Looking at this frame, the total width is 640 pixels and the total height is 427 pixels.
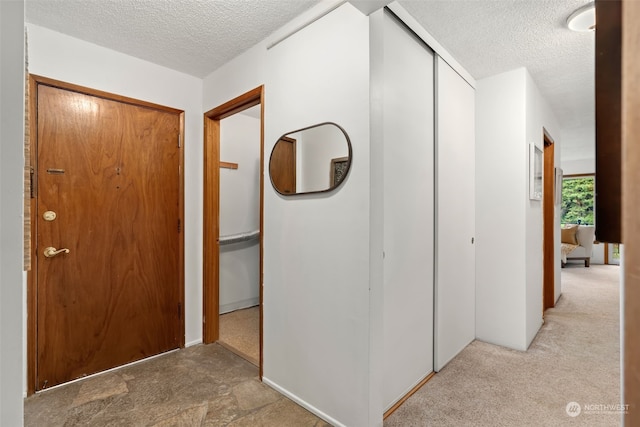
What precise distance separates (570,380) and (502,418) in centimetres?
80

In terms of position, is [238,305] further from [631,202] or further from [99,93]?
[631,202]

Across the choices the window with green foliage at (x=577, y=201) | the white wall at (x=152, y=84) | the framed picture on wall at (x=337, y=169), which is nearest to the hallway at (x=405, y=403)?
the white wall at (x=152, y=84)

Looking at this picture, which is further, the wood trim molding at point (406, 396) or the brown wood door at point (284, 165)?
the brown wood door at point (284, 165)

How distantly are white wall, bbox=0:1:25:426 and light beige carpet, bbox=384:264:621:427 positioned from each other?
1.76 meters

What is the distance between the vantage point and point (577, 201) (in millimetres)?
7492

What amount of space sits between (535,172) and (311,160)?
2.22 m

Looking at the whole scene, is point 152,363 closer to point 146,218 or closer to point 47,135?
point 146,218

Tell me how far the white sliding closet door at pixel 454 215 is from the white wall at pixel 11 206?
7.45 feet

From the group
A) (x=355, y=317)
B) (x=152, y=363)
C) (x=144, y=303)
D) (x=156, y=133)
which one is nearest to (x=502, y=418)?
(x=355, y=317)

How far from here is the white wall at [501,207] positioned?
104 inches

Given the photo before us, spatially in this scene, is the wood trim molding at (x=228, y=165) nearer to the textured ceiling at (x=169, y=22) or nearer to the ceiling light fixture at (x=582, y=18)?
the textured ceiling at (x=169, y=22)

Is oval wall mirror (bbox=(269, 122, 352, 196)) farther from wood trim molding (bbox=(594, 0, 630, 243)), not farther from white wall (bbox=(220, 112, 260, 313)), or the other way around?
white wall (bbox=(220, 112, 260, 313))

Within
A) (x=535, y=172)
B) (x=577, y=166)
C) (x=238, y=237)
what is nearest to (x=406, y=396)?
(x=535, y=172)

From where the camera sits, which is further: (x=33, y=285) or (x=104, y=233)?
(x=104, y=233)
